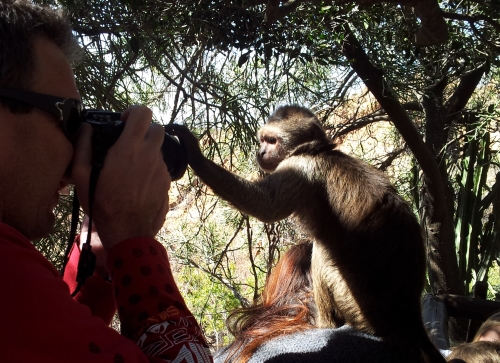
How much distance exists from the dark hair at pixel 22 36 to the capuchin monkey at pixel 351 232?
1541 mm

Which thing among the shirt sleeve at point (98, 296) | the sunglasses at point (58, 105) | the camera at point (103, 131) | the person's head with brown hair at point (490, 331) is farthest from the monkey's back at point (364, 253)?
the sunglasses at point (58, 105)

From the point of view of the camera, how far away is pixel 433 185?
546 centimetres

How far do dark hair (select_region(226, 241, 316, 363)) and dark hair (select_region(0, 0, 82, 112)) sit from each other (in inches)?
54.5

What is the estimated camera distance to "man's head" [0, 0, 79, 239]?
1.04 metres

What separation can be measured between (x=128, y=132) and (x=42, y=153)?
180mm

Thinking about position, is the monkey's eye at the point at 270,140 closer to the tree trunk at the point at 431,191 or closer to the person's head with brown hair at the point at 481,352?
the tree trunk at the point at 431,191

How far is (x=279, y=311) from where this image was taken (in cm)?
259

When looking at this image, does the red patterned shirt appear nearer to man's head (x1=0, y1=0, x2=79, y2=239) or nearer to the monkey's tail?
man's head (x1=0, y1=0, x2=79, y2=239)

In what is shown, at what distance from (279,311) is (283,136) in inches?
73.1

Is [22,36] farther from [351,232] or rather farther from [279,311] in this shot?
[351,232]

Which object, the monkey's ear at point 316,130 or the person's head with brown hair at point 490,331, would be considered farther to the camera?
the monkey's ear at point 316,130

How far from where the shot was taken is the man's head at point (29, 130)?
40.8 inches

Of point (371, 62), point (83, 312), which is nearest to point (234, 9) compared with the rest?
point (371, 62)

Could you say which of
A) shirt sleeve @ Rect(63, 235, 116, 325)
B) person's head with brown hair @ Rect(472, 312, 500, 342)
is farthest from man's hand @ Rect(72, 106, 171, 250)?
person's head with brown hair @ Rect(472, 312, 500, 342)
